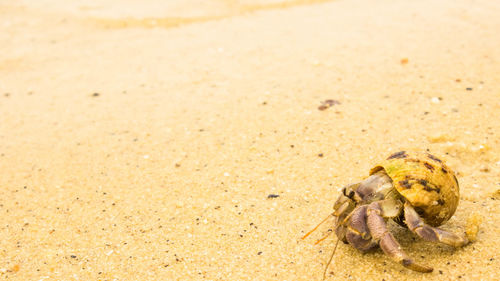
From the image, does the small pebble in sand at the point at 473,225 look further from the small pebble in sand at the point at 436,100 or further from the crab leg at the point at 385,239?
the small pebble in sand at the point at 436,100

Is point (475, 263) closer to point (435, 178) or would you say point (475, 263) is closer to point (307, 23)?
point (435, 178)

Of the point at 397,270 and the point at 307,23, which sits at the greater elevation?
the point at 307,23

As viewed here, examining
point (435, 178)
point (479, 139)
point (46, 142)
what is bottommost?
point (46, 142)

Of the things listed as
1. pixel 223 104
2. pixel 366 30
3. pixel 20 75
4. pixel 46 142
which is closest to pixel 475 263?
pixel 223 104

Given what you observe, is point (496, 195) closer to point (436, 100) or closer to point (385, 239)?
point (385, 239)

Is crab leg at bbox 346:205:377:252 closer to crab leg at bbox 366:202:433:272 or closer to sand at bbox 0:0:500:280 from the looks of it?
crab leg at bbox 366:202:433:272

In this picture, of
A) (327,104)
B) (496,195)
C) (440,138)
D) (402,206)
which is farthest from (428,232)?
(327,104)

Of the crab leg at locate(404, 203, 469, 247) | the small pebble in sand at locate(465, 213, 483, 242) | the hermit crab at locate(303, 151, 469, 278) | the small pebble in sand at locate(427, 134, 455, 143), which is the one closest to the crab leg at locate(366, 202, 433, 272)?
the hermit crab at locate(303, 151, 469, 278)
